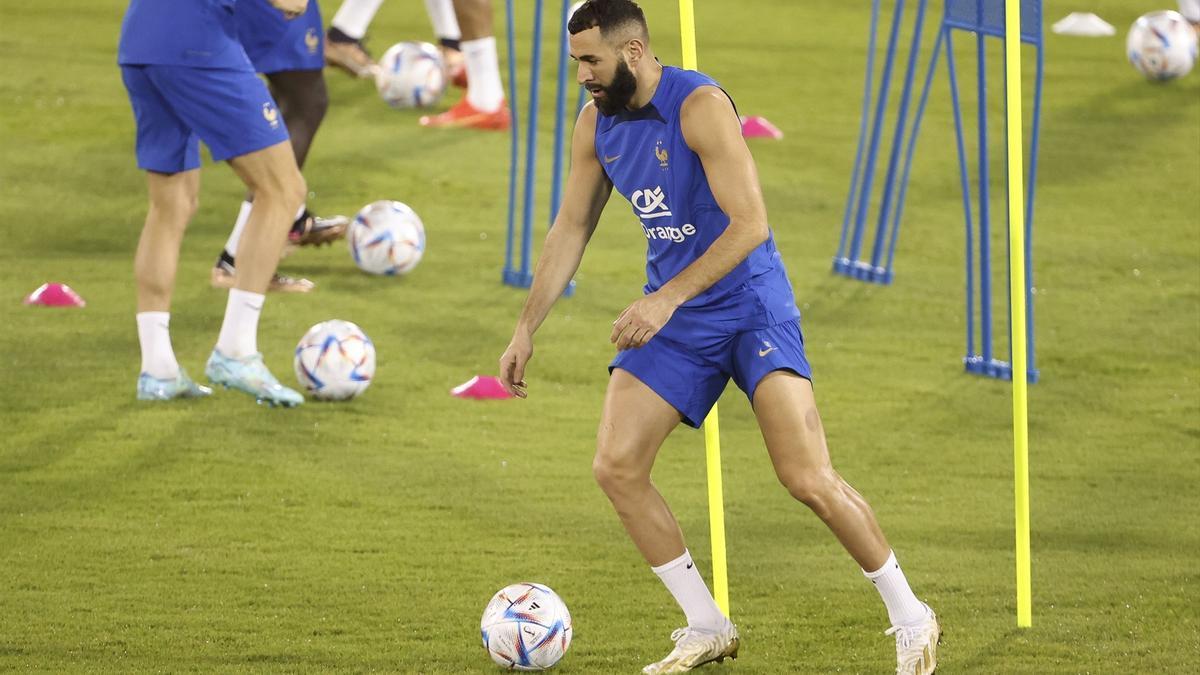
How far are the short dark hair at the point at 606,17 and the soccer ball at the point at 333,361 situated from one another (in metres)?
2.81

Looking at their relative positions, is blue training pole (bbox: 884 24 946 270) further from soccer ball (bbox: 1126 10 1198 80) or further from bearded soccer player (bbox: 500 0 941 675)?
soccer ball (bbox: 1126 10 1198 80)

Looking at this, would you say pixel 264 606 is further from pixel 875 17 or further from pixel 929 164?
pixel 929 164

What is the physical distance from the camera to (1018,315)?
453 centimetres

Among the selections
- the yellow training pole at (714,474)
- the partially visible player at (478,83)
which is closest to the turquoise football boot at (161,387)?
the yellow training pole at (714,474)

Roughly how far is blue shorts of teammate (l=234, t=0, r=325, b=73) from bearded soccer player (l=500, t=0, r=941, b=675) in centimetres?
381

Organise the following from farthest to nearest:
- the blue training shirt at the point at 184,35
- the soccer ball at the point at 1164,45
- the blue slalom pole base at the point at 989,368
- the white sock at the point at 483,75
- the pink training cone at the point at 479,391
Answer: the soccer ball at the point at 1164,45 < the white sock at the point at 483,75 < the blue slalom pole base at the point at 989,368 < the pink training cone at the point at 479,391 < the blue training shirt at the point at 184,35

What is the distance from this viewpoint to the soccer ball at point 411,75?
11.0 m

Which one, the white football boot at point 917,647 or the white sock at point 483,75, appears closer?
the white football boot at point 917,647

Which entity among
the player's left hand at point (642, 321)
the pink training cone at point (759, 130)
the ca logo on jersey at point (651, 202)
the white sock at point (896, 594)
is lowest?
the pink training cone at point (759, 130)

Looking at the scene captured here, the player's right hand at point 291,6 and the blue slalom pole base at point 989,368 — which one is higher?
the player's right hand at point 291,6

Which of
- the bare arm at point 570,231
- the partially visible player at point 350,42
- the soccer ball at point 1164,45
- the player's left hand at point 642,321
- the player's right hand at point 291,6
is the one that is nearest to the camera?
the player's left hand at point 642,321

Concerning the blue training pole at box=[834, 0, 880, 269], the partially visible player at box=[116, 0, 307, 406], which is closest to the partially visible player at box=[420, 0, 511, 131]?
the blue training pole at box=[834, 0, 880, 269]

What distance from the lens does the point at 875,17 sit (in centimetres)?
857

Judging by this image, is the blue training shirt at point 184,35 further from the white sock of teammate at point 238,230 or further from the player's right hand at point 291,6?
the white sock of teammate at point 238,230
